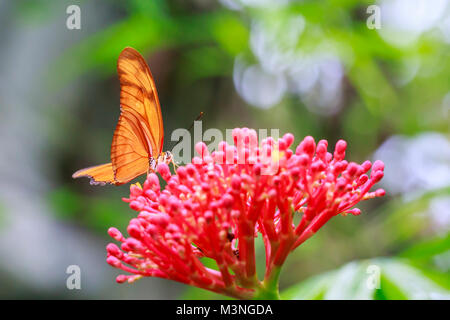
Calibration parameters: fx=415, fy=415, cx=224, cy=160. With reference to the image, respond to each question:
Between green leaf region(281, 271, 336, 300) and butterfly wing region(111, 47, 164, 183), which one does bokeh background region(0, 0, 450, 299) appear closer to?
green leaf region(281, 271, 336, 300)

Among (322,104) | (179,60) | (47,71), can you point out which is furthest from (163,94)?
(322,104)

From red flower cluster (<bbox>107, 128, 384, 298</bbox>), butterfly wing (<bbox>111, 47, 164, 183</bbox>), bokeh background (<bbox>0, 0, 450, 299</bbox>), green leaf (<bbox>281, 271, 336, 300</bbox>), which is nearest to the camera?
red flower cluster (<bbox>107, 128, 384, 298</bbox>)

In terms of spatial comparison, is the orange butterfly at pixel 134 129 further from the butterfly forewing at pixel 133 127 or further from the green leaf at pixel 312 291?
the green leaf at pixel 312 291

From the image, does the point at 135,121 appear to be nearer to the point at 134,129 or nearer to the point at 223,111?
the point at 134,129

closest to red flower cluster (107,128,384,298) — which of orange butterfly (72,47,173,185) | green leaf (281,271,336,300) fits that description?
orange butterfly (72,47,173,185)

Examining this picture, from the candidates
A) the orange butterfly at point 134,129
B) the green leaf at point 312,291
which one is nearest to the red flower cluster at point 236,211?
the orange butterfly at point 134,129
